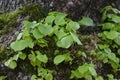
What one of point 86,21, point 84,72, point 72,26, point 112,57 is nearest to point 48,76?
point 84,72

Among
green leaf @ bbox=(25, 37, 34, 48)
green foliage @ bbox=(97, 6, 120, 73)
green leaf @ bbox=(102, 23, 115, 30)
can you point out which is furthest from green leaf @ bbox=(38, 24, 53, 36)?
green leaf @ bbox=(102, 23, 115, 30)

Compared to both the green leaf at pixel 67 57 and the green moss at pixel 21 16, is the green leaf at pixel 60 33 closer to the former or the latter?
the green leaf at pixel 67 57

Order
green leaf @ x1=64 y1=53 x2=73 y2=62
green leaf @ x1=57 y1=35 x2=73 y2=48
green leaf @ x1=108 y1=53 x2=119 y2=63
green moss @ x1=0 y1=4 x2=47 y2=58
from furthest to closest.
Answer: green moss @ x1=0 y1=4 x2=47 y2=58, green leaf @ x1=108 y1=53 x2=119 y2=63, green leaf @ x1=64 y1=53 x2=73 y2=62, green leaf @ x1=57 y1=35 x2=73 y2=48

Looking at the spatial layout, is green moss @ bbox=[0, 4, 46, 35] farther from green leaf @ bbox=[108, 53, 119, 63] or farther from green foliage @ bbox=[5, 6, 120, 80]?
green leaf @ bbox=[108, 53, 119, 63]

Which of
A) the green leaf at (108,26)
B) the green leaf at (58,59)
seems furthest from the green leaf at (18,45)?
the green leaf at (108,26)

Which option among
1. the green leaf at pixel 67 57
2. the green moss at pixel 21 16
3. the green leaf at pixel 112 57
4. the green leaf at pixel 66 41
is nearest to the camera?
the green leaf at pixel 66 41

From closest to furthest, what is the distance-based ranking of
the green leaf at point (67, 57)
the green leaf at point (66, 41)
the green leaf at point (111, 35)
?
the green leaf at point (66, 41) < the green leaf at point (67, 57) < the green leaf at point (111, 35)

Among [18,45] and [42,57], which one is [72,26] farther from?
[18,45]
